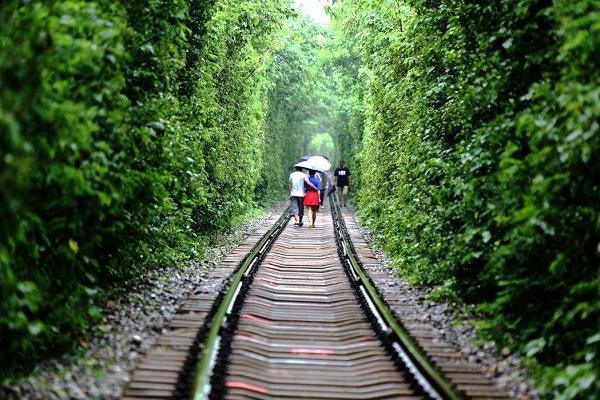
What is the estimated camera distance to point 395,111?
1709 cm

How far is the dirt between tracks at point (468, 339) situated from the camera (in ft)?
18.5

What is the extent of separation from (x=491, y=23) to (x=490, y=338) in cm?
397

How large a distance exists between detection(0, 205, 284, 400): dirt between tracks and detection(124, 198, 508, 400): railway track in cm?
19

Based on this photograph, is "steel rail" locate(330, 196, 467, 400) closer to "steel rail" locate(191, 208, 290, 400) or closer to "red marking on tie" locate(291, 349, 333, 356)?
"red marking on tie" locate(291, 349, 333, 356)

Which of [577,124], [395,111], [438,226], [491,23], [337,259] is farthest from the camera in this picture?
[395,111]

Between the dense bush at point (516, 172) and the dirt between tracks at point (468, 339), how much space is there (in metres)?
0.19

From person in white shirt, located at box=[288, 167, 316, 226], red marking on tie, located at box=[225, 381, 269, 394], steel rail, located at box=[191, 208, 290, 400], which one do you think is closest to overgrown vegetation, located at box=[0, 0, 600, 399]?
steel rail, located at box=[191, 208, 290, 400]

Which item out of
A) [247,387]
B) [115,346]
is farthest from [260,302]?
[247,387]

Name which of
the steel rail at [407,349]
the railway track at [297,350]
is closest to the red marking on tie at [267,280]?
the railway track at [297,350]

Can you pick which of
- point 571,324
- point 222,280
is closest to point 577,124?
point 571,324

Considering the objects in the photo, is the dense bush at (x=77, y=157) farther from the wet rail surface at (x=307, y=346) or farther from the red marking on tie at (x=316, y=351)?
the red marking on tie at (x=316, y=351)

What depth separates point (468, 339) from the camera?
7.12m

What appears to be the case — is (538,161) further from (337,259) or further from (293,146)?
(293,146)

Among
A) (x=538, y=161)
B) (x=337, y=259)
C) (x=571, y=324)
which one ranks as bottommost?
(x=337, y=259)
